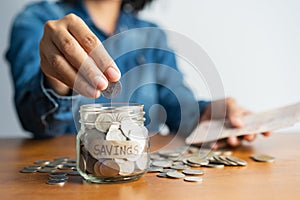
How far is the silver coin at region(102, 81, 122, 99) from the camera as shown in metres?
0.59

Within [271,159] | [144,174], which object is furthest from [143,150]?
[271,159]

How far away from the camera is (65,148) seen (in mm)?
882

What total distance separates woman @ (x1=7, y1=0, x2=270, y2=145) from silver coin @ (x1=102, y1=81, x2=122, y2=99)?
23mm

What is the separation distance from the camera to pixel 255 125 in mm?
875

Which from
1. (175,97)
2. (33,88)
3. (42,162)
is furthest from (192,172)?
(175,97)

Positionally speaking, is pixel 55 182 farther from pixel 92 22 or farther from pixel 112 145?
pixel 92 22

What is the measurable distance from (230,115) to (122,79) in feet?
1.07

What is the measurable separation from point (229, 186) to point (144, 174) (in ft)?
0.42

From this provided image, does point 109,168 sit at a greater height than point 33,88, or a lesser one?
lesser

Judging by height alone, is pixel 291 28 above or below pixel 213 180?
above

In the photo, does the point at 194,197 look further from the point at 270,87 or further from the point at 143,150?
the point at 270,87

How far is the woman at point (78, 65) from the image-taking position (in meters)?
0.59

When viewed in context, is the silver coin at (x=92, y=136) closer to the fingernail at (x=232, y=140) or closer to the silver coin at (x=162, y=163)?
the silver coin at (x=162, y=163)

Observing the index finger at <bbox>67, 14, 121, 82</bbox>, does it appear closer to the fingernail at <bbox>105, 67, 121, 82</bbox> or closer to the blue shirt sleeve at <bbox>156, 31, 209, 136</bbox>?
the fingernail at <bbox>105, 67, 121, 82</bbox>
